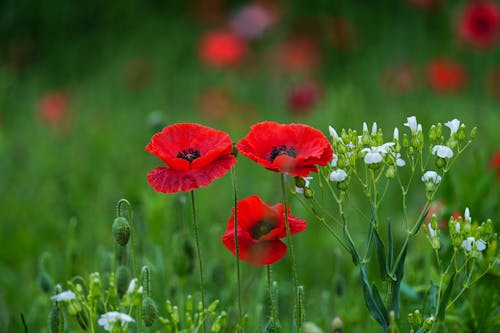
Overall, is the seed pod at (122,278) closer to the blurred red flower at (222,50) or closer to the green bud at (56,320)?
the green bud at (56,320)

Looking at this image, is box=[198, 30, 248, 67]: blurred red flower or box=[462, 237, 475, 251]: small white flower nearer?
box=[462, 237, 475, 251]: small white flower

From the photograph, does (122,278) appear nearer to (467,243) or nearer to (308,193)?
(308,193)

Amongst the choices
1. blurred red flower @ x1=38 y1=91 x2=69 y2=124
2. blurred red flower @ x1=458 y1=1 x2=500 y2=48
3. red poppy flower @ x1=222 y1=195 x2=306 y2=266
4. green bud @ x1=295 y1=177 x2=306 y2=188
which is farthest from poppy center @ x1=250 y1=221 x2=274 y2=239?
blurred red flower @ x1=38 y1=91 x2=69 y2=124

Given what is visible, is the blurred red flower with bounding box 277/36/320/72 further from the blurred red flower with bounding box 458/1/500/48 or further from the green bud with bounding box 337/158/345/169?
the green bud with bounding box 337/158/345/169

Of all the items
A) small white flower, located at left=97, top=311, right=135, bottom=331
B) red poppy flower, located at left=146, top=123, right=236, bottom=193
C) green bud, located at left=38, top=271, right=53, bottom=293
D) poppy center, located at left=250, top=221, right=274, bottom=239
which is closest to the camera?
small white flower, located at left=97, top=311, right=135, bottom=331

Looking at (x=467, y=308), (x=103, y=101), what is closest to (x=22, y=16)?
(x=103, y=101)

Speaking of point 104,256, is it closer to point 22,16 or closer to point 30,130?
point 30,130

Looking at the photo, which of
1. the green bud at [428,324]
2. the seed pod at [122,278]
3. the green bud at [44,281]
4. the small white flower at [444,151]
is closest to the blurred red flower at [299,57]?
the green bud at [44,281]
